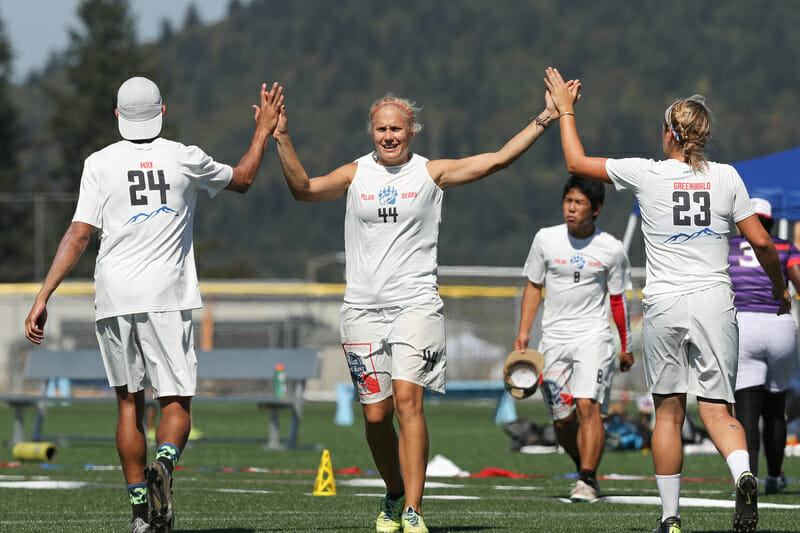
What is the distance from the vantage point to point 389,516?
6.95m

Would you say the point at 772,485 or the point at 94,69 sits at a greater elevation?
the point at 94,69

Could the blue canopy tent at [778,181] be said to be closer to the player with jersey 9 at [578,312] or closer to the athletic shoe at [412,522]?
the player with jersey 9 at [578,312]

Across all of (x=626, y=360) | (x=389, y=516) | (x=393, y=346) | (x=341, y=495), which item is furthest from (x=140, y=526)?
(x=626, y=360)

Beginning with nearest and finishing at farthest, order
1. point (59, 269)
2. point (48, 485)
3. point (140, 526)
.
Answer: point (140, 526)
point (59, 269)
point (48, 485)

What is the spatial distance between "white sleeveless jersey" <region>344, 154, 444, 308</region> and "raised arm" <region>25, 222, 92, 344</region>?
1.30 metres

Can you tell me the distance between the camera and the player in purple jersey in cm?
920

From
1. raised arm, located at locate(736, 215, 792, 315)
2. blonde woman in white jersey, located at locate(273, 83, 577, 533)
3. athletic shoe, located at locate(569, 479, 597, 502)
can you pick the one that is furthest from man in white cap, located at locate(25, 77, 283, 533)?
athletic shoe, located at locate(569, 479, 597, 502)

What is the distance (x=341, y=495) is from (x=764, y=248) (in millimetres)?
3680

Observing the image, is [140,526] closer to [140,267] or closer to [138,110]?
[140,267]

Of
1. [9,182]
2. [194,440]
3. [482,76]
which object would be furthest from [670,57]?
[194,440]

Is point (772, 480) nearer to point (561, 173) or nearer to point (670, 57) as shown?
point (561, 173)

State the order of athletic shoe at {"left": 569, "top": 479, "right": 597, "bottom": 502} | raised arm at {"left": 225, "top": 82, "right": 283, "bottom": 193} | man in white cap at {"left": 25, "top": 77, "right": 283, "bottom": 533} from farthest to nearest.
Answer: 1. athletic shoe at {"left": 569, "top": 479, "right": 597, "bottom": 502}
2. raised arm at {"left": 225, "top": 82, "right": 283, "bottom": 193}
3. man in white cap at {"left": 25, "top": 77, "right": 283, "bottom": 533}

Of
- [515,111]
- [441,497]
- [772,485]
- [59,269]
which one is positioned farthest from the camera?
[515,111]

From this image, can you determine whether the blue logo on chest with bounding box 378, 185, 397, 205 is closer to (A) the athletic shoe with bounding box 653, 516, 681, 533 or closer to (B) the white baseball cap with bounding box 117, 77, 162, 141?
(B) the white baseball cap with bounding box 117, 77, 162, 141
